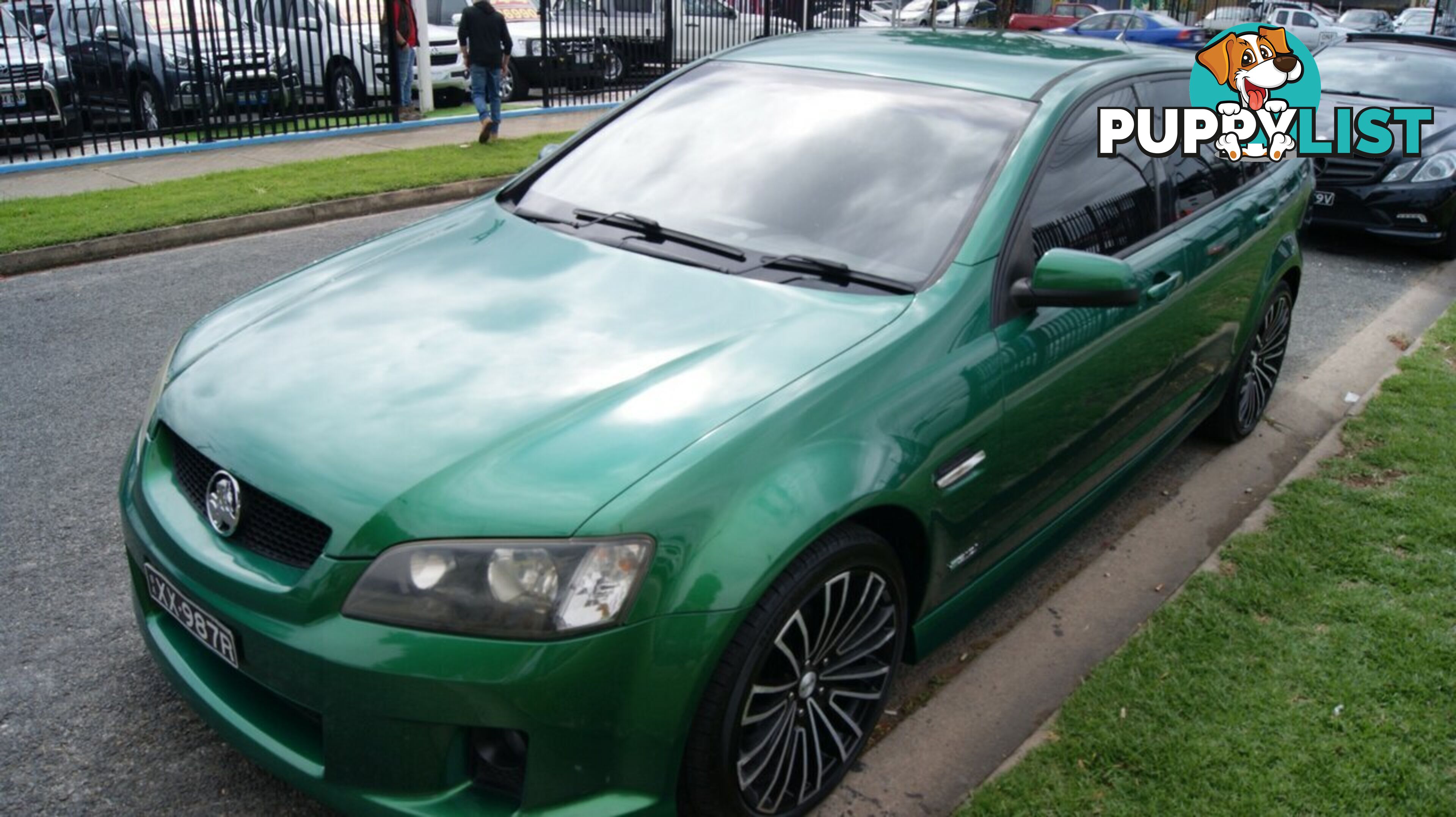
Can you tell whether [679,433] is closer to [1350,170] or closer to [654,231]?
[654,231]

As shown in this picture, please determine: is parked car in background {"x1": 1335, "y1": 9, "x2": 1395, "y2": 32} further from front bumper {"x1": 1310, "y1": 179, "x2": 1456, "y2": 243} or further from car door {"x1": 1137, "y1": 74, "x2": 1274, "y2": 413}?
car door {"x1": 1137, "y1": 74, "x2": 1274, "y2": 413}

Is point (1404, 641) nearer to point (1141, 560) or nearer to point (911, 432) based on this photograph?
point (1141, 560)

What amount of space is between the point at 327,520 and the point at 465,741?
524mm

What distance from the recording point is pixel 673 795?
2.49 metres

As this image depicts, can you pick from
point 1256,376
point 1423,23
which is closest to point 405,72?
point 1256,376

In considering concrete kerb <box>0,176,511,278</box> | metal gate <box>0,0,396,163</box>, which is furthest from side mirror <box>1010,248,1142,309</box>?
metal gate <box>0,0,396,163</box>

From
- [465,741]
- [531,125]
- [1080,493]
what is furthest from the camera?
[531,125]

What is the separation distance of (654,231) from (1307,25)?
3781 centimetres

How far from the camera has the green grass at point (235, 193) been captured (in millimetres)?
8594

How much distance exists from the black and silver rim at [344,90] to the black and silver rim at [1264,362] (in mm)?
11648

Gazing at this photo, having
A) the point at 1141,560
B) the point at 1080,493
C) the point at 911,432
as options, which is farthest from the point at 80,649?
the point at 1141,560

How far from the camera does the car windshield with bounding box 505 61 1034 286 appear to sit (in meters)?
3.40

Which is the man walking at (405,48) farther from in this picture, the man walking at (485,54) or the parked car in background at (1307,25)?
the parked car in background at (1307,25)

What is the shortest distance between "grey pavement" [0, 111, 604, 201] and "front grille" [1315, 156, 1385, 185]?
5.89 metres
